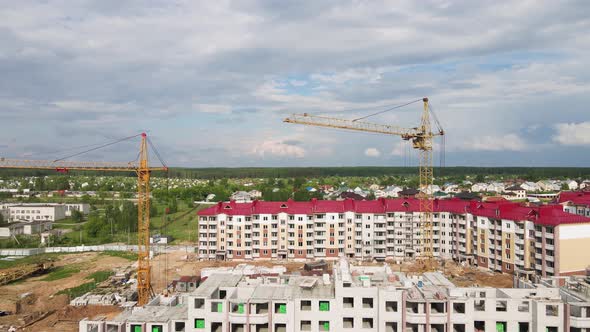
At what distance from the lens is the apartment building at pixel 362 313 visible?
18.5 m

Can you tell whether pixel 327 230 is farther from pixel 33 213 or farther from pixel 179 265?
pixel 33 213

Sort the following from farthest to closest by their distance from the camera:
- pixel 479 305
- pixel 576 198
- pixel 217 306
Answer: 1. pixel 576 198
2. pixel 479 305
3. pixel 217 306

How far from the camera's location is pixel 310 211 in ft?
152

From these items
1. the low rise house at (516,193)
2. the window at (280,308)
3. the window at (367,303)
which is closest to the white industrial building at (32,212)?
the window at (280,308)

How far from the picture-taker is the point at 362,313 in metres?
19.3

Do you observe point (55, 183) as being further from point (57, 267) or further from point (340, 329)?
point (340, 329)

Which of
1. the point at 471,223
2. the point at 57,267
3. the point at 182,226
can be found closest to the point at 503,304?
the point at 471,223

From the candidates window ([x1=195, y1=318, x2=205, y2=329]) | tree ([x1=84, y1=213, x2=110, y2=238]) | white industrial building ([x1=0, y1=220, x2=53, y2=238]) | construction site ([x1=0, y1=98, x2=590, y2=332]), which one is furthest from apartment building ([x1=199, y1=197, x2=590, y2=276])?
white industrial building ([x1=0, y1=220, x2=53, y2=238])

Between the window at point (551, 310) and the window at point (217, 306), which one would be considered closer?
the window at point (551, 310)

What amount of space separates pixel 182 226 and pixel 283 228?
3033cm

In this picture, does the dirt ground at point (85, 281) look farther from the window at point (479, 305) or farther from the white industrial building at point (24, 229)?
the white industrial building at point (24, 229)

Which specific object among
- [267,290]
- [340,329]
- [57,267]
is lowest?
[57,267]

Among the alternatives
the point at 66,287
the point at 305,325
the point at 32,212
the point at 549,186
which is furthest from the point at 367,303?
the point at 549,186

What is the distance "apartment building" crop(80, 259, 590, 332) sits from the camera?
1853cm
